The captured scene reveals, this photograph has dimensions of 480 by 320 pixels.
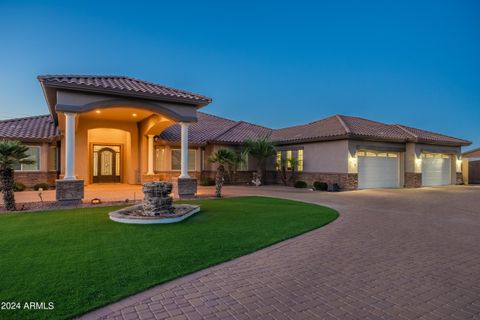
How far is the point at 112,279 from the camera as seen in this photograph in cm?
419

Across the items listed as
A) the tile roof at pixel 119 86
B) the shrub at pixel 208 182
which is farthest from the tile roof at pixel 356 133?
the tile roof at pixel 119 86

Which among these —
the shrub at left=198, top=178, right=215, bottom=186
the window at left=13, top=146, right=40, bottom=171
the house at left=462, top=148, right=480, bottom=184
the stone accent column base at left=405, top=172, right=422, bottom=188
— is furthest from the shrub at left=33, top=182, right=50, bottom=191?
the house at left=462, top=148, right=480, bottom=184

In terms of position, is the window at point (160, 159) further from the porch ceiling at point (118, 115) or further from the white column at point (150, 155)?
the porch ceiling at point (118, 115)

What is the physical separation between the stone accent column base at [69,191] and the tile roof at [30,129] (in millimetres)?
8635

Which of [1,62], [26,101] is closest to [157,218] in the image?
[1,62]

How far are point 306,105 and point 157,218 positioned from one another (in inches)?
3645

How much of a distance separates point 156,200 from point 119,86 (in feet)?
19.9

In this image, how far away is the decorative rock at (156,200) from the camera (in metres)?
8.46

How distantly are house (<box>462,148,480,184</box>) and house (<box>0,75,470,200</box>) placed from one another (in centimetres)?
170

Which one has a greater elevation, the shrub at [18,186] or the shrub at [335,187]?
the shrub at [18,186]

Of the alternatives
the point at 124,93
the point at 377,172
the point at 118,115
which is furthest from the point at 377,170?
the point at 118,115

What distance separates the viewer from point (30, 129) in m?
18.4

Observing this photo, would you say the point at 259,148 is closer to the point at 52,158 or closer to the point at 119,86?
the point at 119,86

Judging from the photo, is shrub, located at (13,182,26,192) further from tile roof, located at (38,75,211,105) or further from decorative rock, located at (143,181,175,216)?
decorative rock, located at (143,181,175,216)
